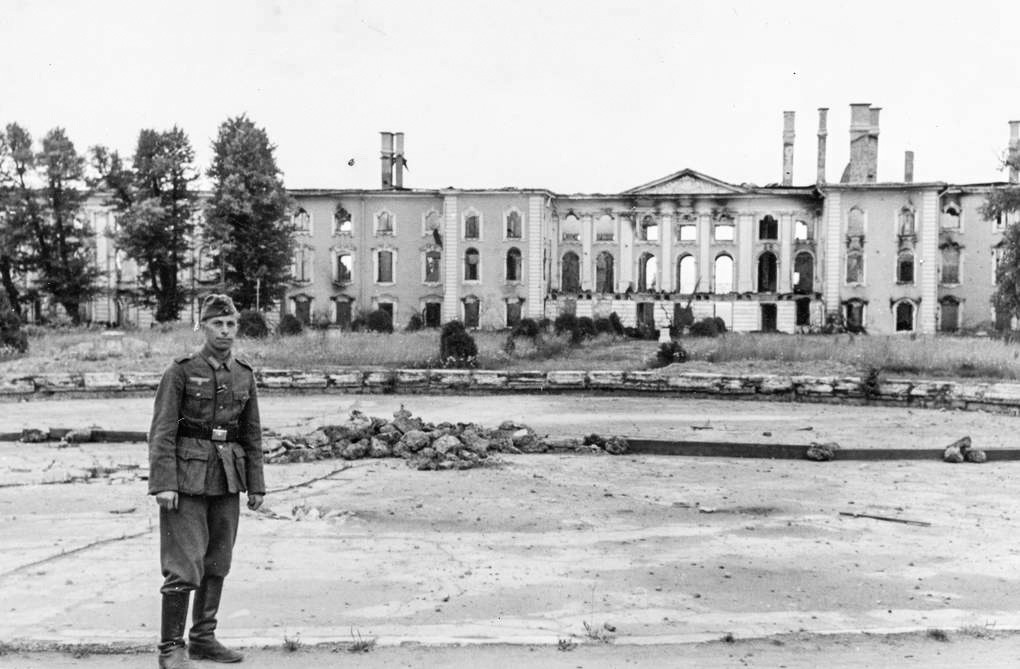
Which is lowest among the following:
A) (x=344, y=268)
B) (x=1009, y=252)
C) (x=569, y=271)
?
(x=569, y=271)

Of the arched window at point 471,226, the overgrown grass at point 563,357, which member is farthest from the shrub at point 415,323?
the overgrown grass at point 563,357

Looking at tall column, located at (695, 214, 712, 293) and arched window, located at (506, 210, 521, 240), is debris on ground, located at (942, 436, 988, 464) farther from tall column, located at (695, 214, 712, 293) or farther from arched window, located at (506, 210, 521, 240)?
tall column, located at (695, 214, 712, 293)

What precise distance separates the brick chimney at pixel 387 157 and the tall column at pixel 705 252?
60.9ft

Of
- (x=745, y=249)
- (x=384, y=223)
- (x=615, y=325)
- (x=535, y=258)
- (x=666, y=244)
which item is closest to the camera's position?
(x=615, y=325)

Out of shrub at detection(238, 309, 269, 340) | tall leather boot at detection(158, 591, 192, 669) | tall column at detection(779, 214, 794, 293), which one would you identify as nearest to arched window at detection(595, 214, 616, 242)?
tall column at detection(779, 214, 794, 293)

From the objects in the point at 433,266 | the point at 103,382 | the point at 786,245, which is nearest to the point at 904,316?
the point at 786,245

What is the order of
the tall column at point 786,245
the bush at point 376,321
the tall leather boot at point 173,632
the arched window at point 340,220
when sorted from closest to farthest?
the tall leather boot at point 173,632 < the bush at point 376,321 < the tall column at point 786,245 < the arched window at point 340,220

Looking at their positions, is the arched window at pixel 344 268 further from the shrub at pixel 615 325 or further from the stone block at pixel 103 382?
the stone block at pixel 103 382

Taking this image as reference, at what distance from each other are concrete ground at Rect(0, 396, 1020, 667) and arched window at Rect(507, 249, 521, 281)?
46.0m

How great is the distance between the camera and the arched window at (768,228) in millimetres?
58719

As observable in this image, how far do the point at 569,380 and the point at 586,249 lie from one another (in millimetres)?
39700

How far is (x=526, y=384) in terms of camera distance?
2130 centimetres

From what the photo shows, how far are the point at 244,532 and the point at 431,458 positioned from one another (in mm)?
3839

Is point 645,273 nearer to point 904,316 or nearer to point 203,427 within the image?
point 904,316
